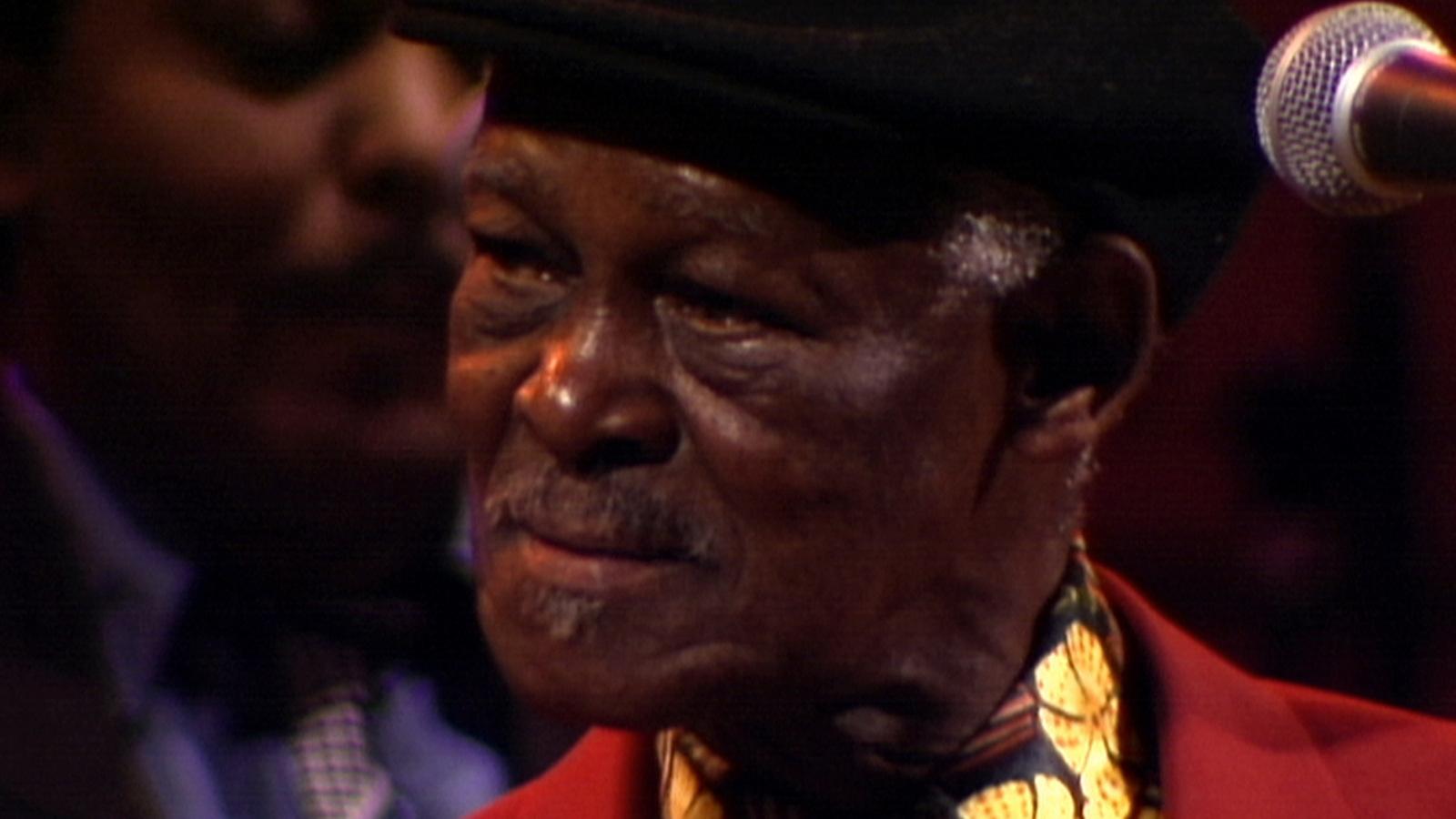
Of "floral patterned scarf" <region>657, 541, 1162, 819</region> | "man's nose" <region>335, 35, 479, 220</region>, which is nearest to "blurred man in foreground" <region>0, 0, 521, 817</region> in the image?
"man's nose" <region>335, 35, 479, 220</region>

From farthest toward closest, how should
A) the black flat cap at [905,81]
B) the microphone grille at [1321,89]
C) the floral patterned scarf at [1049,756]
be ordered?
the floral patterned scarf at [1049,756] < the black flat cap at [905,81] < the microphone grille at [1321,89]

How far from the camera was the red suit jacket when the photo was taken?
120cm

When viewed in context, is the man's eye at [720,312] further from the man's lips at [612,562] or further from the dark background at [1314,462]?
the dark background at [1314,462]

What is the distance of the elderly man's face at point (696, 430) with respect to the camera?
40.4 inches

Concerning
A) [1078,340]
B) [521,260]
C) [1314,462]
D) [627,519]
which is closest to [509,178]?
[521,260]

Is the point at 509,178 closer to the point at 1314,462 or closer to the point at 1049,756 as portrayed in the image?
the point at 1049,756

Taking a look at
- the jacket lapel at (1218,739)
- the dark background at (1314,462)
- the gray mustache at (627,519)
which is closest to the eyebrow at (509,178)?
the gray mustache at (627,519)

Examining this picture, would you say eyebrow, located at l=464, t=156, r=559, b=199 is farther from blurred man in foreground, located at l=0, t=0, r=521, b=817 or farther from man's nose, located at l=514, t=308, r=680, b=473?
blurred man in foreground, located at l=0, t=0, r=521, b=817

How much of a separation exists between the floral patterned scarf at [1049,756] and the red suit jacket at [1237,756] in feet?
0.08

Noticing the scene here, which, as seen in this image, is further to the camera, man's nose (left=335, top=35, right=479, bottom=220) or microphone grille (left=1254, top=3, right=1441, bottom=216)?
man's nose (left=335, top=35, right=479, bottom=220)

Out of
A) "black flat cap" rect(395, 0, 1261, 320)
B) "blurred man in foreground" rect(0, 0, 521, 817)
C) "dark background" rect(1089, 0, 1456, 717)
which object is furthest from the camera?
"dark background" rect(1089, 0, 1456, 717)

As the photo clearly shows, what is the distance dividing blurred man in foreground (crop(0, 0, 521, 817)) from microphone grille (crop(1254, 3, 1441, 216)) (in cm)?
61

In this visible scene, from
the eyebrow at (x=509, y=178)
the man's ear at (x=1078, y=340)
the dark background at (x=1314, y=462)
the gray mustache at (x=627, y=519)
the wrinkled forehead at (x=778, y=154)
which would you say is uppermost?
the wrinkled forehead at (x=778, y=154)

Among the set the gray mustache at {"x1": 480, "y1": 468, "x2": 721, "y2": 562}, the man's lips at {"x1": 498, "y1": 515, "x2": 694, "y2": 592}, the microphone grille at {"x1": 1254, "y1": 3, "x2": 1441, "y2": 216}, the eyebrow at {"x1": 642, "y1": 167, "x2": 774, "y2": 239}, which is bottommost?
the man's lips at {"x1": 498, "y1": 515, "x2": 694, "y2": 592}
